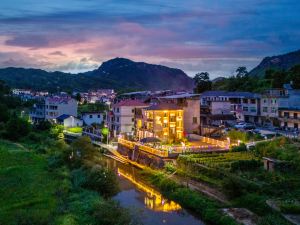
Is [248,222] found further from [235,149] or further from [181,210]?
[235,149]

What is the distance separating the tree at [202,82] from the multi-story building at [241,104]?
17.2 m

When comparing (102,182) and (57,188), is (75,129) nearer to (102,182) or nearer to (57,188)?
(102,182)

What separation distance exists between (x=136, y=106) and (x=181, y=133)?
29.1ft

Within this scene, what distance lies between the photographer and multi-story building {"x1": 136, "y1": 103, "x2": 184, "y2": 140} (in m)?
45.7

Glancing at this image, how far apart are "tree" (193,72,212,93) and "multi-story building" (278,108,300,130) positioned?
3044cm

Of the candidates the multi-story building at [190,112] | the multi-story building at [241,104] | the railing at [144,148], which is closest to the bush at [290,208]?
the railing at [144,148]

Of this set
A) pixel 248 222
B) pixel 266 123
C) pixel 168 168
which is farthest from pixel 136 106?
pixel 248 222

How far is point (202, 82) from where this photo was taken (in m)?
80.0

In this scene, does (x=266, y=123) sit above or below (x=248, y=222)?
above

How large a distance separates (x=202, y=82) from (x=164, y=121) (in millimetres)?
35653

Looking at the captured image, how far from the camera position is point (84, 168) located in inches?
1224

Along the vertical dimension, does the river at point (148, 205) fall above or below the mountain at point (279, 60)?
below

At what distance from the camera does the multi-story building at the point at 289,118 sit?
46.4 metres

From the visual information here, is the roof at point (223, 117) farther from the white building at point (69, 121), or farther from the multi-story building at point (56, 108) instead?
the multi-story building at point (56, 108)
